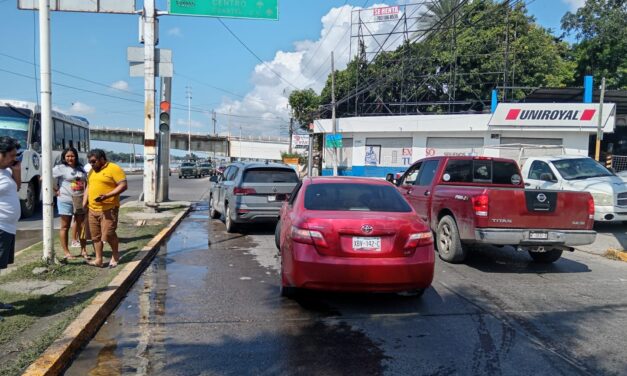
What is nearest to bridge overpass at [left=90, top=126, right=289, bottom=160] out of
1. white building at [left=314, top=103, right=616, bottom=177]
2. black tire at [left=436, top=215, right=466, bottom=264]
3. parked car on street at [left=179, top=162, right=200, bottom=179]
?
parked car on street at [left=179, top=162, right=200, bottom=179]

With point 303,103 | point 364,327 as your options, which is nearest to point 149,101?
point 364,327

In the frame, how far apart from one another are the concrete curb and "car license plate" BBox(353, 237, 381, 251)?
9.01 ft

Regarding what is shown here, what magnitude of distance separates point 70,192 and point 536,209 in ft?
23.2

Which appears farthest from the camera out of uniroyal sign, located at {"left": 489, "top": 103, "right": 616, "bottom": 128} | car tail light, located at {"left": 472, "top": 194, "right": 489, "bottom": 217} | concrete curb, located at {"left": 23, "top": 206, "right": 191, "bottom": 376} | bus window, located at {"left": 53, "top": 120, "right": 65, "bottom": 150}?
uniroyal sign, located at {"left": 489, "top": 103, "right": 616, "bottom": 128}

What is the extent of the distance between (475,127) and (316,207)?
86.8 feet

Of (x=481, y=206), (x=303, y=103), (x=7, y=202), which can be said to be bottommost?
(x=481, y=206)

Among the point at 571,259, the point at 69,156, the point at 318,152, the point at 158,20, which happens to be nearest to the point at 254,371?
the point at 69,156

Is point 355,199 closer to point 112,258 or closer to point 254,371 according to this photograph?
point 254,371

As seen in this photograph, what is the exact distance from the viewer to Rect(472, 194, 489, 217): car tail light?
765 centimetres

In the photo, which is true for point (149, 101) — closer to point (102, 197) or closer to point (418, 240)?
point (102, 197)

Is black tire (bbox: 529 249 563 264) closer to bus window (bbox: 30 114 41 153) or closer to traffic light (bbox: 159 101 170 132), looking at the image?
traffic light (bbox: 159 101 170 132)

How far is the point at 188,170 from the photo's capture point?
159 ft

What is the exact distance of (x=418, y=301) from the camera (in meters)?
6.25

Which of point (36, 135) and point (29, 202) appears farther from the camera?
point (36, 135)
